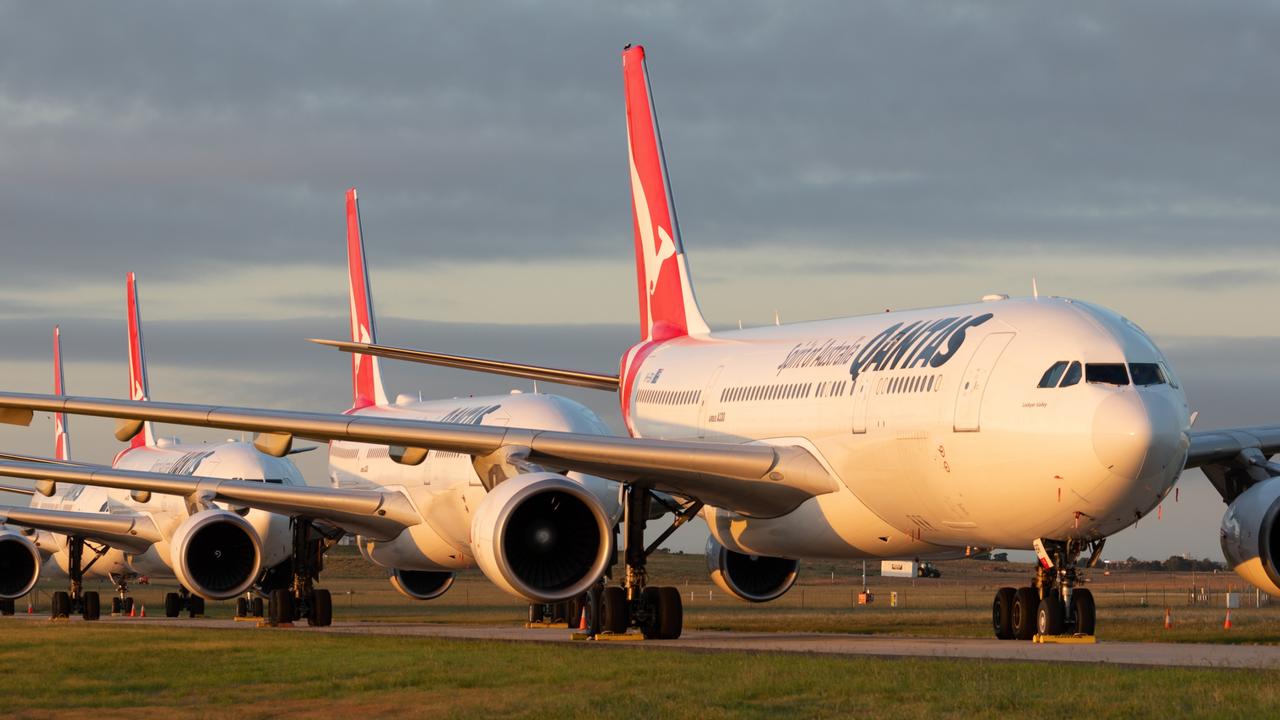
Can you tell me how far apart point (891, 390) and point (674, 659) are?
489 cm

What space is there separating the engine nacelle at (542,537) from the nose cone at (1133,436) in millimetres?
6134

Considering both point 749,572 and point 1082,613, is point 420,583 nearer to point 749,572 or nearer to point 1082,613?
point 749,572

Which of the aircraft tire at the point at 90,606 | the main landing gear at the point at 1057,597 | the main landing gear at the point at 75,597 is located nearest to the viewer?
the main landing gear at the point at 1057,597

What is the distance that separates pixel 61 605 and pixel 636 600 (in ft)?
79.5

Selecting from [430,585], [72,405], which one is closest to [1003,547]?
[72,405]

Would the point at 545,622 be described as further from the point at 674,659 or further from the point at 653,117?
the point at 674,659

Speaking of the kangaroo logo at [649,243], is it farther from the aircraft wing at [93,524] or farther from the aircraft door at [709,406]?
the aircraft wing at [93,524]

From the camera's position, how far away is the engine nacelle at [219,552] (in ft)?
104

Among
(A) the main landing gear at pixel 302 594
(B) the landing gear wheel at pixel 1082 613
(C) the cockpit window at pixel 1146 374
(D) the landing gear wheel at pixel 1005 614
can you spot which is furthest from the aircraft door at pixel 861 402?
(A) the main landing gear at pixel 302 594

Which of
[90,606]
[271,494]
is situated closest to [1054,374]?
[271,494]

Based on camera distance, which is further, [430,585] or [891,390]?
[430,585]

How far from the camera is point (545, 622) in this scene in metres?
32.5

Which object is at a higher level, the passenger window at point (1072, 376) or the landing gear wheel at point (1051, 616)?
the passenger window at point (1072, 376)

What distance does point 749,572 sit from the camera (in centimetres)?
2850
